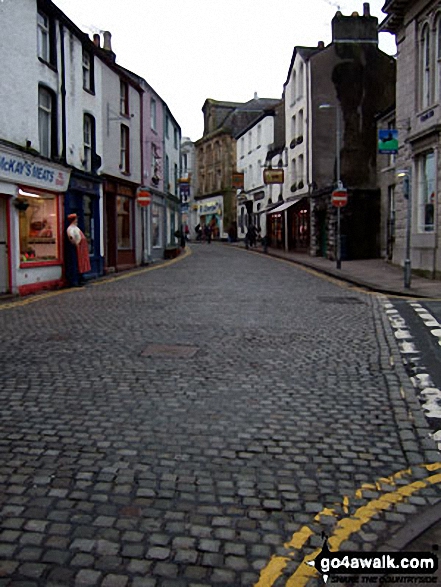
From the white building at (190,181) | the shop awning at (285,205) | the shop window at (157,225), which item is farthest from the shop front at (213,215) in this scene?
the shop window at (157,225)

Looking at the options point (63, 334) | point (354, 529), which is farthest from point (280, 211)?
point (354, 529)

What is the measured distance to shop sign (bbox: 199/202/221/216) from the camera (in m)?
65.3

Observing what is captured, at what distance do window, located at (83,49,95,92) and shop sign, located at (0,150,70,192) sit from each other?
4496mm

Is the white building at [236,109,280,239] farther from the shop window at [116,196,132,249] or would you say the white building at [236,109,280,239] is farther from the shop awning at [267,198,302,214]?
the shop window at [116,196,132,249]

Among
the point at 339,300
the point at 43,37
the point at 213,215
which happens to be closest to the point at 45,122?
the point at 43,37

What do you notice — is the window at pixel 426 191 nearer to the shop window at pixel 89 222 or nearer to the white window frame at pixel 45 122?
the shop window at pixel 89 222

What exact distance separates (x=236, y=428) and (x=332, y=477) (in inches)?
44.8

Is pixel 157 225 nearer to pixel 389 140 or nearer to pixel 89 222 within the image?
pixel 89 222

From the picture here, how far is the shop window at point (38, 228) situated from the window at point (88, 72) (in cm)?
541

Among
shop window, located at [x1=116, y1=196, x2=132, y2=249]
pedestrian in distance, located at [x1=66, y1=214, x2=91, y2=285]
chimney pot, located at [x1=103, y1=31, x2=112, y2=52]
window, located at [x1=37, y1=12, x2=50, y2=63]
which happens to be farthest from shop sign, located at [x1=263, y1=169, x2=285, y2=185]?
window, located at [x1=37, y1=12, x2=50, y2=63]

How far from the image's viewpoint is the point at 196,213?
72938 millimetres

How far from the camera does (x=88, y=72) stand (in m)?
20.9

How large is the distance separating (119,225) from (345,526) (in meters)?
22.7
